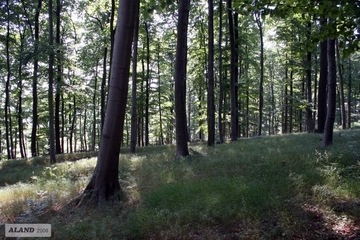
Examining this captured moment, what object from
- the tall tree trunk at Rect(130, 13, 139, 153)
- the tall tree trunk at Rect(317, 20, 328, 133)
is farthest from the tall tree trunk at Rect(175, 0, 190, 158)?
the tall tree trunk at Rect(317, 20, 328, 133)

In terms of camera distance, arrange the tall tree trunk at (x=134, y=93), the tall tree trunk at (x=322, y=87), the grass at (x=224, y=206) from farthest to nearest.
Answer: the tall tree trunk at (x=134, y=93), the tall tree trunk at (x=322, y=87), the grass at (x=224, y=206)

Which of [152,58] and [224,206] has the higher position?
[152,58]

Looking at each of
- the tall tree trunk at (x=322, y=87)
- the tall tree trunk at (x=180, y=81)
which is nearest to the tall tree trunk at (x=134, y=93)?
the tall tree trunk at (x=180, y=81)

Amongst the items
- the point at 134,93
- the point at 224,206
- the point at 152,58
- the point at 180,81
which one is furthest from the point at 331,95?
the point at 152,58

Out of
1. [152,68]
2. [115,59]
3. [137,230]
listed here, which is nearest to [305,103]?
[152,68]

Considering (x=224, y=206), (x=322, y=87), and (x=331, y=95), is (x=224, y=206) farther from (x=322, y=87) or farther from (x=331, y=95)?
(x=322, y=87)

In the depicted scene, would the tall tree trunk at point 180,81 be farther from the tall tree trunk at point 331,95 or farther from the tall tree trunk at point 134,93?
the tall tree trunk at point 331,95

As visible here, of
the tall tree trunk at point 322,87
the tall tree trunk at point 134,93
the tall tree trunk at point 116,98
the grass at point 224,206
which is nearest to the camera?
the grass at point 224,206

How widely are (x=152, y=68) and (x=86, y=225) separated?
2546 cm

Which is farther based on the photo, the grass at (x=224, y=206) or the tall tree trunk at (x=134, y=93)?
the tall tree trunk at (x=134, y=93)

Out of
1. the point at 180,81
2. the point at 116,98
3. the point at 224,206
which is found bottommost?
the point at 224,206

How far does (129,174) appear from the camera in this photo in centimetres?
840

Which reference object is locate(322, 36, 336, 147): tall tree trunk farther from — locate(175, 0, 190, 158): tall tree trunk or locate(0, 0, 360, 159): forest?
locate(175, 0, 190, 158): tall tree trunk

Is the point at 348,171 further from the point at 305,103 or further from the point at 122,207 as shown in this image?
the point at 305,103
